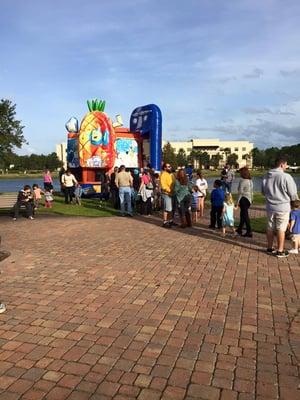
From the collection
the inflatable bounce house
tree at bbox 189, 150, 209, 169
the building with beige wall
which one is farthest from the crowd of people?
the building with beige wall

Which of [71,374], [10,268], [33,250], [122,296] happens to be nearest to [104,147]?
[33,250]

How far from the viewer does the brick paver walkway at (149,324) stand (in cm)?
327

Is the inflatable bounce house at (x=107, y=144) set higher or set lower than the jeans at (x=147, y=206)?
higher

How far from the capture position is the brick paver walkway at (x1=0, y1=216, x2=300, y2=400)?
3271 millimetres

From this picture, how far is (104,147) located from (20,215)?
676cm

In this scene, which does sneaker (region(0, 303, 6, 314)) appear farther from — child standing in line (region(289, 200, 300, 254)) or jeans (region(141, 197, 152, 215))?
jeans (region(141, 197, 152, 215))

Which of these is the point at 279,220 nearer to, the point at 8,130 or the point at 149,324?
the point at 149,324

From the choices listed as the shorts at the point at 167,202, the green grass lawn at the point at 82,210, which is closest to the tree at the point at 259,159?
the green grass lawn at the point at 82,210

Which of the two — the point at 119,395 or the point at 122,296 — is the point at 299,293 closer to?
the point at 122,296

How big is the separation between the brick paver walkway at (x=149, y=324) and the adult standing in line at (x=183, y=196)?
267 centimetres

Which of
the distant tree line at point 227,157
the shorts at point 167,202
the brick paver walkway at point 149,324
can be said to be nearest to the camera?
the brick paver walkway at point 149,324

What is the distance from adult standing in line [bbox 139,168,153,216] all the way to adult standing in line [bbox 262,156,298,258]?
6102 millimetres

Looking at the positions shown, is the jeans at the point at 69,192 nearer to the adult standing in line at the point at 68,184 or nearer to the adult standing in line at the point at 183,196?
the adult standing in line at the point at 68,184

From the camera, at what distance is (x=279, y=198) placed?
7227mm
